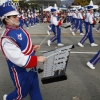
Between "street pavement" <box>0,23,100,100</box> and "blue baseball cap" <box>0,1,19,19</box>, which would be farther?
"street pavement" <box>0,23,100,100</box>

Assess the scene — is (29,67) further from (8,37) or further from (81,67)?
(81,67)

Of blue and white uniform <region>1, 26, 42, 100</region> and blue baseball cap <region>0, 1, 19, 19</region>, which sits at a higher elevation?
blue baseball cap <region>0, 1, 19, 19</region>

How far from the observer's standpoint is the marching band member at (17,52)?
9.60 ft

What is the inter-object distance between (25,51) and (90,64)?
12.0 feet

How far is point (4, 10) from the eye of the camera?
3012 mm

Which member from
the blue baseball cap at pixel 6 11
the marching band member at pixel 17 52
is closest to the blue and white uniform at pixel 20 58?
the marching band member at pixel 17 52

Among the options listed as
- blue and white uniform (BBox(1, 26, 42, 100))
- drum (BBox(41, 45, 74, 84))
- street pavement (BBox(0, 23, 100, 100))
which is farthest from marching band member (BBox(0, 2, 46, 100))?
street pavement (BBox(0, 23, 100, 100))

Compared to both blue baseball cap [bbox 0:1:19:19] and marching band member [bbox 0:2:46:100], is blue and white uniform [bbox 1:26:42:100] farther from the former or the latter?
blue baseball cap [bbox 0:1:19:19]

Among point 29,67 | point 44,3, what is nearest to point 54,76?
point 29,67

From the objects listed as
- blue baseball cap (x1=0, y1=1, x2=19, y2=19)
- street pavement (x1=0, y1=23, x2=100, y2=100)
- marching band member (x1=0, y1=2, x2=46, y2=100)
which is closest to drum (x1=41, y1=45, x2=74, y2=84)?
marching band member (x1=0, y1=2, x2=46, y2=100)

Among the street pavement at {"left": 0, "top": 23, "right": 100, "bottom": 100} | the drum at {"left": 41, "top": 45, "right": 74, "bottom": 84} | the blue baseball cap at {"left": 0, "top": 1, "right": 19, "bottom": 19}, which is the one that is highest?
the blue baseball cap at {"left": 0, "top": 1, "right": 19, "bottom": 19}

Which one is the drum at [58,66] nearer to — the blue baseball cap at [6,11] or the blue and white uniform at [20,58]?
the blue and white uniform at [20,58]

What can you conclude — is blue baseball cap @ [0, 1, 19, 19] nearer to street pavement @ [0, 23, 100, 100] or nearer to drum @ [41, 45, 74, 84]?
drum @ [41, 45, 74, 84]

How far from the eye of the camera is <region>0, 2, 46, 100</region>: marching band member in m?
2.93
